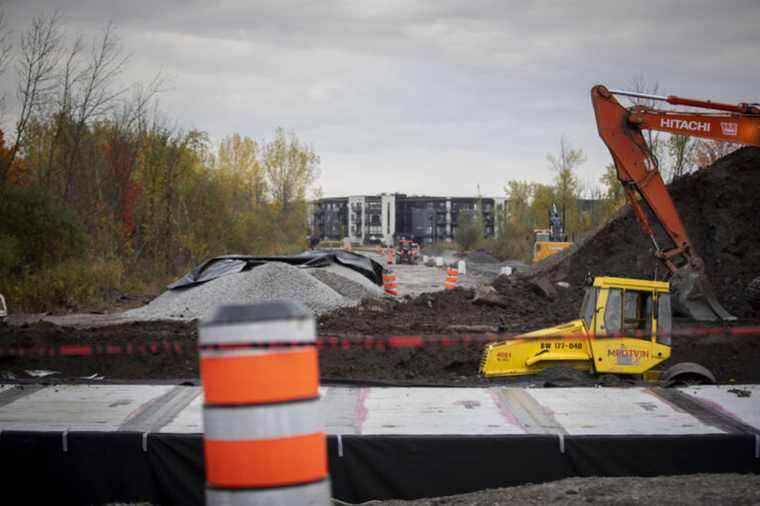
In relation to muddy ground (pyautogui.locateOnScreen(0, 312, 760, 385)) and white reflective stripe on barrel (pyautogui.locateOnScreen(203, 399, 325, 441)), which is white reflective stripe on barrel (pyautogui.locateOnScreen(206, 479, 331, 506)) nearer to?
white reflective stripe on barrel (pyautogui.locateOnScreen(203, 399, 325, 441))

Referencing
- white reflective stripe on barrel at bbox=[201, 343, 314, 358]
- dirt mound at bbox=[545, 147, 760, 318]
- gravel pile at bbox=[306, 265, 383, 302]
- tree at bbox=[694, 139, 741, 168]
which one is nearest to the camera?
white reflective stripe on barrel at bbox=[201, 343, 314, 358]

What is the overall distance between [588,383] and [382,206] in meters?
139

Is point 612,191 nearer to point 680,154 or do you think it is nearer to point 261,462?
point 680,154

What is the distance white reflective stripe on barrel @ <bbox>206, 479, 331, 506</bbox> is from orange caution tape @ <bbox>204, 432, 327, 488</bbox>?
19 mm

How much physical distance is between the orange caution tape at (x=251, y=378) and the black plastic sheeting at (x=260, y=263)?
21466mm

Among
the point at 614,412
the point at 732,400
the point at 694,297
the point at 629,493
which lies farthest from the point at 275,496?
the point at 694,297

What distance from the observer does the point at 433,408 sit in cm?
779

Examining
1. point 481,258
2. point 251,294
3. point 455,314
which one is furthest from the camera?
point 481,258

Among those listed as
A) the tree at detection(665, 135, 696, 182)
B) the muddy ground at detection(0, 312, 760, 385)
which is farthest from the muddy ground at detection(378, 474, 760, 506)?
the tree at detection(665, 135, 696, 182)

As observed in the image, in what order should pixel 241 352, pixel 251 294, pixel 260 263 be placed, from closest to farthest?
pixel 241 352 → pixel 251 294 → pixel 260 263

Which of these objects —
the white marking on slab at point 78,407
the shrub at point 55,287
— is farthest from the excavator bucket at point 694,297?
the shrub at point 55,287

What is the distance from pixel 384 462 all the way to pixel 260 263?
18613 mm

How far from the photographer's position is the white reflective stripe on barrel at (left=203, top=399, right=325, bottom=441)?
2.22 metres

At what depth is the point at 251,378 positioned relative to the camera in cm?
221
